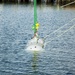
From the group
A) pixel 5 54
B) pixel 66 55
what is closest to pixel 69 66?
pixel 66 55

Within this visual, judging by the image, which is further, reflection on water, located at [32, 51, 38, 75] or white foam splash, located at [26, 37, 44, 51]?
white foam splash, located at [26, 37, 44, 51]

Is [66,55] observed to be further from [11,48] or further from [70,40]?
[70,40]

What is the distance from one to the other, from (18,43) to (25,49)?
8.10m

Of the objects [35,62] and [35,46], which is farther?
[35,46]

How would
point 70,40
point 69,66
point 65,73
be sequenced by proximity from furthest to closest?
point 70,40, point 69,66, point 65,73

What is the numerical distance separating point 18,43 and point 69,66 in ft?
76.2

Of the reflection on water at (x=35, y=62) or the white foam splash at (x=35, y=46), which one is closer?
→ the reflection on water at (x=35, y=62)

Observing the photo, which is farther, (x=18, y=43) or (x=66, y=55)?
(x=18, y=43)

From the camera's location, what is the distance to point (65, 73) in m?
48.8

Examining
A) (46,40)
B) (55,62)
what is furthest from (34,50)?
(46,40)

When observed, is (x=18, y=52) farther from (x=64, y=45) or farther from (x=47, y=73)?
(x=47, y=73)

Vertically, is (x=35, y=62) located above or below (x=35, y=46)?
above

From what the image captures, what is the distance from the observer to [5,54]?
204 feet

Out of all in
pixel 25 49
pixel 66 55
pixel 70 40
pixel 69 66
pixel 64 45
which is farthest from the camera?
pixel 70 40
